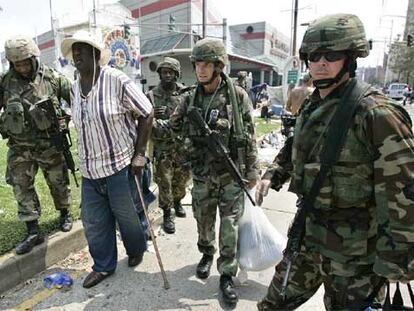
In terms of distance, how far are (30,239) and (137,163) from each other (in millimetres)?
1237

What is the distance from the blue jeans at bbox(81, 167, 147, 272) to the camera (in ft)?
9.58

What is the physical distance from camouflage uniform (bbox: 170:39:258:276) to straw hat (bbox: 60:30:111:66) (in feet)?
2.38

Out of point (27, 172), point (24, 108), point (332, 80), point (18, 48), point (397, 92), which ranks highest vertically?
point (18, 48)

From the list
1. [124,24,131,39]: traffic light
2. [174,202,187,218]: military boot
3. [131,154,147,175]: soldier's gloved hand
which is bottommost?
[174,202,187,218]: military boot

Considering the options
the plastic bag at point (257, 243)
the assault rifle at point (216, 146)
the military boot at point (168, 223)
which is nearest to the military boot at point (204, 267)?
the plastic bag at point (257, 243)

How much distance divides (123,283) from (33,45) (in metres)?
2.18

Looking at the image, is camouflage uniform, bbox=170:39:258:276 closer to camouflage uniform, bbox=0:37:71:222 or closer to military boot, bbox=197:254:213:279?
military boot, bbox=197:254:213:279

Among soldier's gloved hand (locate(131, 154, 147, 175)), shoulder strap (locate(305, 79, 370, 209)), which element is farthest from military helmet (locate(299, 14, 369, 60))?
soldier's gloved hand (locate(131, 154, 147, 175))

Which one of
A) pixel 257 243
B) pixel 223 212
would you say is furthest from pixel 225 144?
pixel 257 243

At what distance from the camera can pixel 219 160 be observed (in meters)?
2.83

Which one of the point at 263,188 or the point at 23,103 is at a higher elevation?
the point at 23,103

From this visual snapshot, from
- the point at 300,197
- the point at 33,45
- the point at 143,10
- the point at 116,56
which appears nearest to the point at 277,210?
the point at 300,197

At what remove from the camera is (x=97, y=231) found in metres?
3.01

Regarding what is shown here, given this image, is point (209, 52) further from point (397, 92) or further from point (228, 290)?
point (397, 92)
